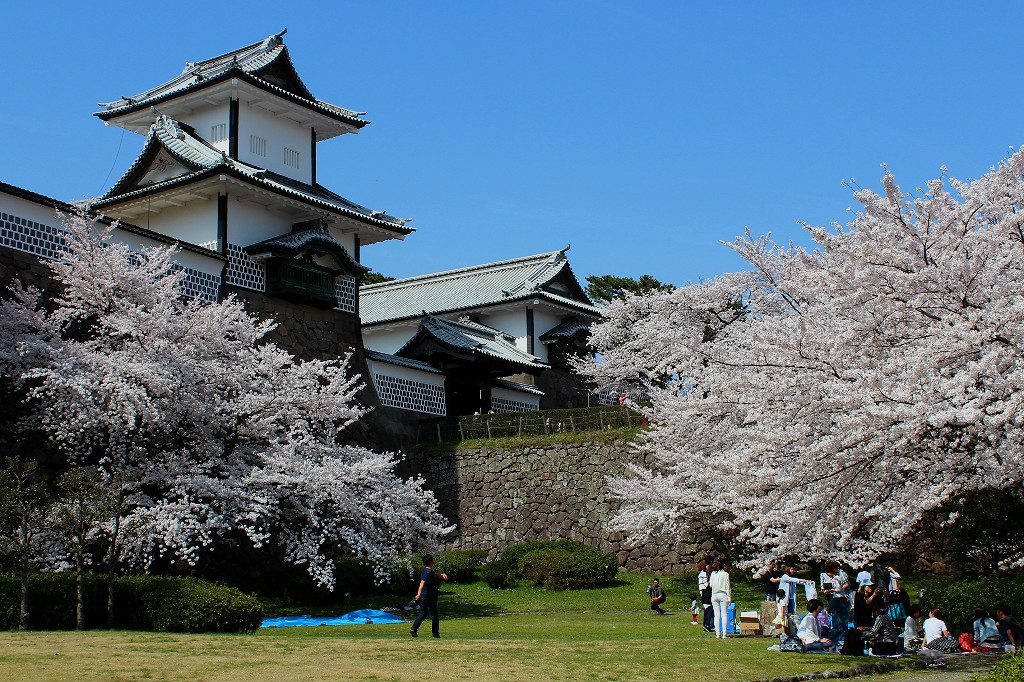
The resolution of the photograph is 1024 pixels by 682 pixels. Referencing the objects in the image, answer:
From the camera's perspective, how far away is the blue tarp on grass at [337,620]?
21.2 meters

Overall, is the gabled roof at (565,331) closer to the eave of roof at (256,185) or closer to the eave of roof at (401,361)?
the eave of roof at (401,361)

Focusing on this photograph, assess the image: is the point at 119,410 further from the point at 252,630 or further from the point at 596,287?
the point at 596,287

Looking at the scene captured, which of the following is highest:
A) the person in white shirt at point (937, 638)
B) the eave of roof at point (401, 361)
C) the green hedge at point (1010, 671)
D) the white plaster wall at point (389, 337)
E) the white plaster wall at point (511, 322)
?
the white plaster wall at point (511, 322)

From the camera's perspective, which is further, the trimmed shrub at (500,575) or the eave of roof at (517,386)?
the eave of roof at (517,386)

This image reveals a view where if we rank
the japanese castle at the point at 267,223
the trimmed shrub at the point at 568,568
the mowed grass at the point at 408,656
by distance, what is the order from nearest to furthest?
the mowed grass at the point at 408,656 → the trimmed shrub at the point at 568,568 → the japanese castle at the point at 267,223


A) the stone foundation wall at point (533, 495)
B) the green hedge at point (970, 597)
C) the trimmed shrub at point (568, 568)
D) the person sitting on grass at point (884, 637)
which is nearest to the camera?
the person sitting on grass at point (884, 637)

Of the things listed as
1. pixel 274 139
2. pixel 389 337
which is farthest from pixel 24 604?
pixel 389 337

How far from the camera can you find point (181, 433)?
→ 2264cm

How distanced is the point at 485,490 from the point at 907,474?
21.0 metres

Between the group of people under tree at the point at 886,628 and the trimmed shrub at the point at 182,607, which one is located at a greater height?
the trimmed shrub at the point at 182,607

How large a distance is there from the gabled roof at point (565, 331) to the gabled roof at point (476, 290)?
936mm

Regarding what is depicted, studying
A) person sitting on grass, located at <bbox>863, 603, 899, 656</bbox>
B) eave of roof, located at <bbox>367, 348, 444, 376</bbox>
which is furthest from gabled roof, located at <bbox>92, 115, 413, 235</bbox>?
person sitting on grass, located at <bbox>863, 603, 899, 656</bbox>

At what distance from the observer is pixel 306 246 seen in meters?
Result: 31.1

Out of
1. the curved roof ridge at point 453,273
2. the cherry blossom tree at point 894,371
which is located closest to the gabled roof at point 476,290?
the curved roof ridge at point 453,273
